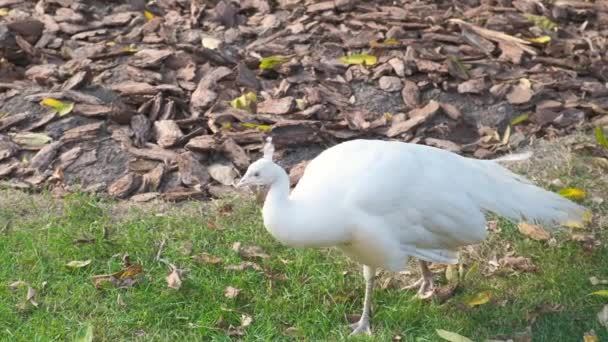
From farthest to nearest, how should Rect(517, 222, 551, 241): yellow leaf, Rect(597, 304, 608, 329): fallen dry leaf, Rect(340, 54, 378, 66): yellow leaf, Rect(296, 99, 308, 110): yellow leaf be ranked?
Rect(340, 54, 378, 66): yellow leaf
Rect(296, 99, 308, 110): yellow leaf
Rect(517, 222, 551, 241): yellow leaf
Rect(597, 304, 608, 329): fallen dry leaf

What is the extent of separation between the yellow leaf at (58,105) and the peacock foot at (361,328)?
252cm

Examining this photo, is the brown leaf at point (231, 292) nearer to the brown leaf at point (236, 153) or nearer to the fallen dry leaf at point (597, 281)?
the brown leaf at point (236, 153)

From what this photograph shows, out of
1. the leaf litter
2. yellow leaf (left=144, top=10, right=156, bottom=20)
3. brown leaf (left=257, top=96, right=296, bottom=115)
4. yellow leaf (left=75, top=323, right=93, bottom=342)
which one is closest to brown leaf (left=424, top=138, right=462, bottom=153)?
the leaf litter

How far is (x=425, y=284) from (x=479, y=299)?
30 cm

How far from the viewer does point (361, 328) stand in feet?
15.4

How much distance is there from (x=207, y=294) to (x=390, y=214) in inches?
42.0

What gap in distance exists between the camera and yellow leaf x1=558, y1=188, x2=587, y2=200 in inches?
219

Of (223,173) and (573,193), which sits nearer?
(573,193)

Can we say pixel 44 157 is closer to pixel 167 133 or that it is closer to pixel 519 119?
pixel 167 133

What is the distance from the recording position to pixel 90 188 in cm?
564

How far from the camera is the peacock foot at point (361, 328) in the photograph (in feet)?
15.4

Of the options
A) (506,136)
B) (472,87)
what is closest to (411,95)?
(472,87)

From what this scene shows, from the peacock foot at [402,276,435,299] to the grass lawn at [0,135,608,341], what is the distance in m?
0.06

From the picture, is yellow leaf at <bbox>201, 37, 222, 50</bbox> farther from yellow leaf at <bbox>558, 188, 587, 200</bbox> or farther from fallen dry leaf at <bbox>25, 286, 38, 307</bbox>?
yellow leaf at <bbox>558, 188, 587, 200</bbox>
